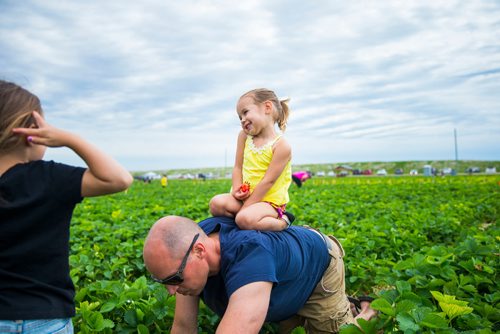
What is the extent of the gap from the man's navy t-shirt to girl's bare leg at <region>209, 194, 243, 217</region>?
173mm

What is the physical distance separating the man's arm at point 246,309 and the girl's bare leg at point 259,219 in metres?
0.62

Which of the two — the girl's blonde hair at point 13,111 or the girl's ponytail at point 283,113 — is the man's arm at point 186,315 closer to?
the girl's blonde hair at point 13,111

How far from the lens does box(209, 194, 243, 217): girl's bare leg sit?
2984mm

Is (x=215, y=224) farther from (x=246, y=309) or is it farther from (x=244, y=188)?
(x=246, y=309)

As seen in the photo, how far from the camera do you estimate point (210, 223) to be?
104 inches

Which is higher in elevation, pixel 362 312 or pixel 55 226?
pixel 55 226

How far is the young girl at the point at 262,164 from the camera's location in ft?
9.75

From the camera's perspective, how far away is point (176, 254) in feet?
6.73

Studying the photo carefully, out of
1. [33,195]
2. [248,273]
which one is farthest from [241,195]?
[33,195]

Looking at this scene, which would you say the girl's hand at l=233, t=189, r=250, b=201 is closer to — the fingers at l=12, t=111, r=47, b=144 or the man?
the man

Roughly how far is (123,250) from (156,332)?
219cm

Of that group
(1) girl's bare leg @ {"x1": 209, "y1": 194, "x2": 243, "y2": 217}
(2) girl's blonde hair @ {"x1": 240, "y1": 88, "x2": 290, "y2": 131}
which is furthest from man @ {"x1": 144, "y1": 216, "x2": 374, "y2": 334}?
(2) girl's blonde hair @ {"x1": 240, "y1": 88, "x2": 290, "y2": 131}

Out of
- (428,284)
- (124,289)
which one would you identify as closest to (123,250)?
(124,289)

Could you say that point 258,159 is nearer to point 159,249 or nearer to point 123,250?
point 159,249
